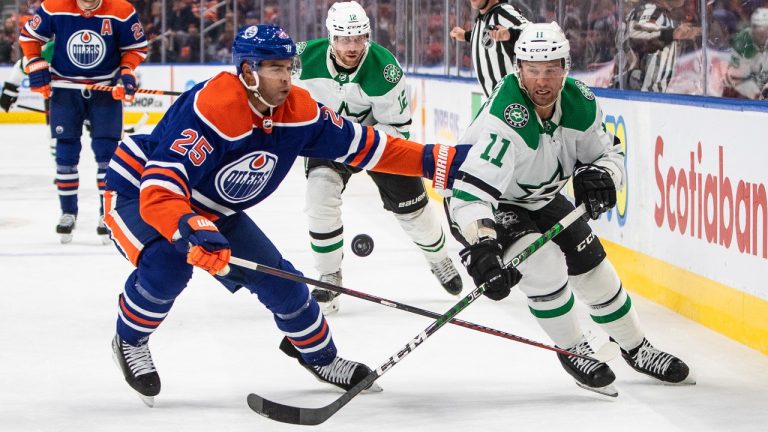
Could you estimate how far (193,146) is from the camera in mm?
3041

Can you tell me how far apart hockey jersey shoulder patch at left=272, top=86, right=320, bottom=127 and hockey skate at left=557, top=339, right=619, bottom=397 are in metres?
0.94

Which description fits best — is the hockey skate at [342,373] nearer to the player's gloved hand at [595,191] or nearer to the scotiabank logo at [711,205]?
the player's gloved hand at [595,191]

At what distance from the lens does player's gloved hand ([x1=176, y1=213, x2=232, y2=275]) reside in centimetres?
292

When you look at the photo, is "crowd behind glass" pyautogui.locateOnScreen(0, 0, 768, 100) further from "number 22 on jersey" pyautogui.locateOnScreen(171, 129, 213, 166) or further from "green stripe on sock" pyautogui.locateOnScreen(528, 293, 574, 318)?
"number 22 on jersey" pyautogui.locateOnScreen(171, 129, 213, 166)

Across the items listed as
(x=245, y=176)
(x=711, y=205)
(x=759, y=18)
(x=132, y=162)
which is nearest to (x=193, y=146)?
(x=245, y=176)

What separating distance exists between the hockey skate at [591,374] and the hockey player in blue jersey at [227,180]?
0.56 meters

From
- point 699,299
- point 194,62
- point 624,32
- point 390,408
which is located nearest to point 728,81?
point 699,299

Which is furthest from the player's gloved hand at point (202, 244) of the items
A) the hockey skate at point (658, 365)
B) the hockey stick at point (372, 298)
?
the hockey skate at point (658, 365)

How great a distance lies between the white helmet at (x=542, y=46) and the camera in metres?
3.25

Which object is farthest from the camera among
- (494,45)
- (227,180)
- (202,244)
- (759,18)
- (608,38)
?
(608,38)

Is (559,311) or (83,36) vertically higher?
(83,36)

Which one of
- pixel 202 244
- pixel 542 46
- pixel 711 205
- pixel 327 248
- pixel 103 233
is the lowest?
→ pixel 103 233

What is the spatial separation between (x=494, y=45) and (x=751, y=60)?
4.94 ft

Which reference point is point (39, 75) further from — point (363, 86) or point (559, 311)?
point (559, 311)
